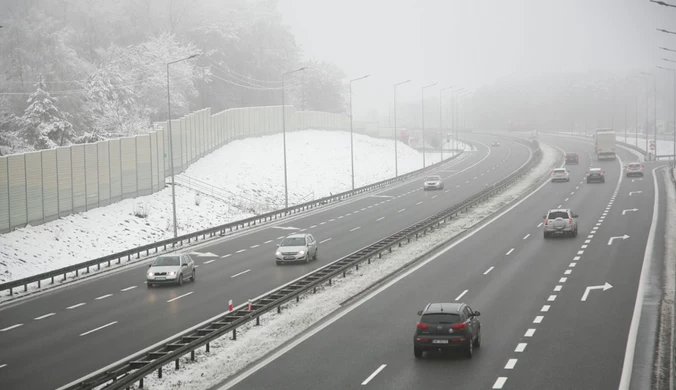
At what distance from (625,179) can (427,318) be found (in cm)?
6616

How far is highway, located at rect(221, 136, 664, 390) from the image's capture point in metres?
21.0

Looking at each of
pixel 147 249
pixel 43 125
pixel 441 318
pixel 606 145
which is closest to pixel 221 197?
pixel 43 125

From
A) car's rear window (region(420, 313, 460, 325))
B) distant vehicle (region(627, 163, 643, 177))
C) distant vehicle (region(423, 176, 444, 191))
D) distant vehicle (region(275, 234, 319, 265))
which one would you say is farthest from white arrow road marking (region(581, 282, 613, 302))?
distant vehicle (region(627, 163, 643, 177))

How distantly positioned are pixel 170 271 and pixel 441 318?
1689 centimetres

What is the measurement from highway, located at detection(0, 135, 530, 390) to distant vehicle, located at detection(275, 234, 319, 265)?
54 cm

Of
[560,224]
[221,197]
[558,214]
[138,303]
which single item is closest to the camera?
[138,303]

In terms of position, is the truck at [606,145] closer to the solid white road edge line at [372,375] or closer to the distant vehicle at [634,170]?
the distant vehicle at [634,170]

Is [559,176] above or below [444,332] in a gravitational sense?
above

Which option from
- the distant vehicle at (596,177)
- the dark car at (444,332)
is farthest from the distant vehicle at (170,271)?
the distant vehicle at (596,177)

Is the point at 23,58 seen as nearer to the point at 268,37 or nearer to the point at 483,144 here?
the point at 268,37

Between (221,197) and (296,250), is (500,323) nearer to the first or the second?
(296,250)

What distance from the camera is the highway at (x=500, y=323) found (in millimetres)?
21016

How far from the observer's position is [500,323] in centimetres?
2727

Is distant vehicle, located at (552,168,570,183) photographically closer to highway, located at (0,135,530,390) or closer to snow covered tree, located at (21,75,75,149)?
highway, located at (0,135,530,390)
